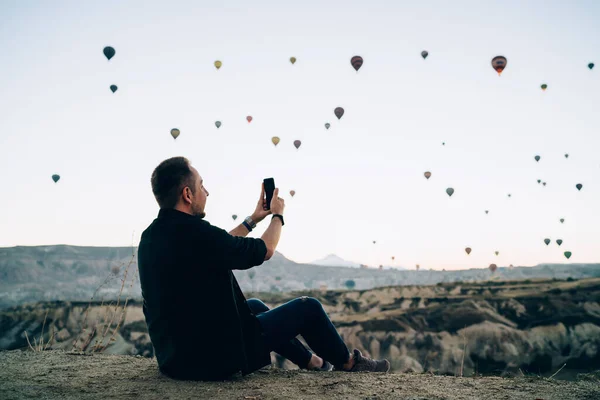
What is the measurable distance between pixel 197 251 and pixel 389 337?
17.4 m

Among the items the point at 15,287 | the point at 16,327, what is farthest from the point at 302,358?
the point at 15,287

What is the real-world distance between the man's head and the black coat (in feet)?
0.26

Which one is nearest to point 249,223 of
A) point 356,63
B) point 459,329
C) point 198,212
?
point 198,212

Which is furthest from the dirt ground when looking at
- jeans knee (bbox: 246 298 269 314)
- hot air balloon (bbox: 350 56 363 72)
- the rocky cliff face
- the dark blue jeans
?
hot air balloon (bbox: 350 56 363 72)

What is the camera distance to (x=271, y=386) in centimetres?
343

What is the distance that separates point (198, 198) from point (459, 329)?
18496 millimetres

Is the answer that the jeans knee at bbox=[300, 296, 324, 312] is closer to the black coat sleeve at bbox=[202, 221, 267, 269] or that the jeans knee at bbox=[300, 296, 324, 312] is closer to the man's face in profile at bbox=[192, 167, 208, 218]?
the black coat sleeve at bbox=[202, 221, 267, 269]

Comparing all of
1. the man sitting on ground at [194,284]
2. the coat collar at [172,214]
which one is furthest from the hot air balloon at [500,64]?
the coat collar at [172,214]

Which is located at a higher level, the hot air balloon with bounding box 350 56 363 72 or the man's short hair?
the hot air balloon with bounding box 350 56 363 72

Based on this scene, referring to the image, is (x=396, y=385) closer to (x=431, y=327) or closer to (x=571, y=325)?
(x=431, y=327)

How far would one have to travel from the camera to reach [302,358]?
412 cm

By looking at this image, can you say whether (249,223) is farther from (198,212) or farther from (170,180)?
(170,180)

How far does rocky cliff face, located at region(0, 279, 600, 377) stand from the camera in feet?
57.3

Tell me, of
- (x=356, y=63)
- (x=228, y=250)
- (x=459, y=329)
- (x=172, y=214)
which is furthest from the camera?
(x=356, y=63)
